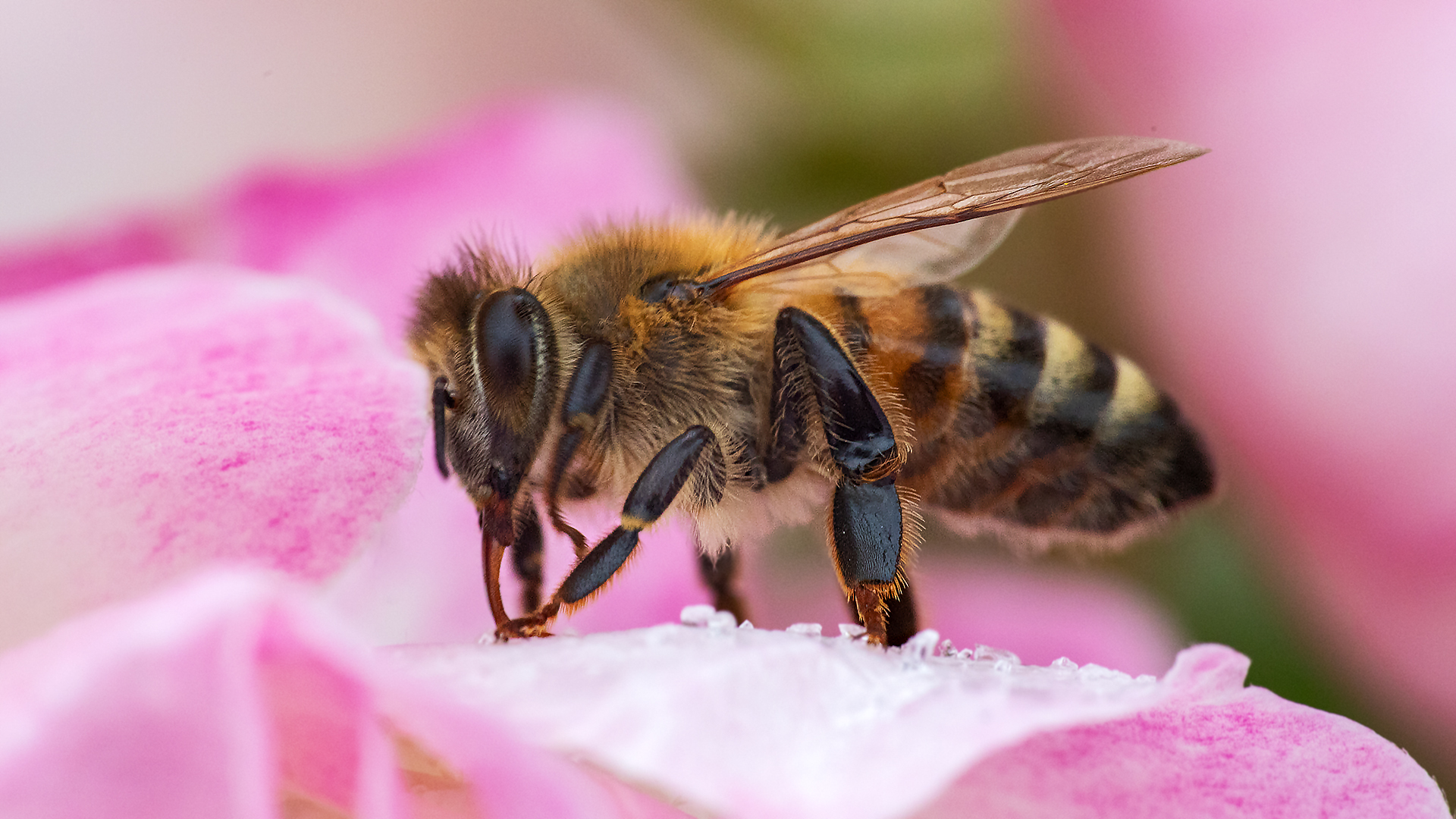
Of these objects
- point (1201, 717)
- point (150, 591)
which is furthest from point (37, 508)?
point (1201, 717)

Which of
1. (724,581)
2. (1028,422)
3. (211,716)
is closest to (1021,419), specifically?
(1028,422)

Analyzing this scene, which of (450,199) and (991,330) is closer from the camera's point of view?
(991,330)

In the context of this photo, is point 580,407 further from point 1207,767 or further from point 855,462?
point 1207,767

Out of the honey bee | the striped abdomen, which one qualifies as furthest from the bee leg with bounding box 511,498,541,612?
the striped abdomen

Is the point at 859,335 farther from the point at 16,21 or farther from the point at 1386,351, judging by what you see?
the point at 16,21

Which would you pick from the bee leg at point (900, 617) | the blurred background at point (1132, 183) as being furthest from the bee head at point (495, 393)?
the blurred background at point (1132, 183)

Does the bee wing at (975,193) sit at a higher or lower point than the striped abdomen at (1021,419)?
higher

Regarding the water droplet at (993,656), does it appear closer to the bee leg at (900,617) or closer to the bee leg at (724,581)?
the bee leg at (900,617)
